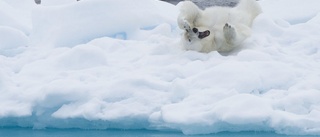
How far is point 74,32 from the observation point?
21.2 feet

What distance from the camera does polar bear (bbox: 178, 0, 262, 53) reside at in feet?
18.5

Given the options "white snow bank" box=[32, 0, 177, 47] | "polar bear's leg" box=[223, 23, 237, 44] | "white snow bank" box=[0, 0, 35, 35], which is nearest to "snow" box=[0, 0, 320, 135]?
"white snow bank" box=[32, 0, 177, 47]

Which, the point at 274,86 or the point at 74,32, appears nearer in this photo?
the point at 274,86

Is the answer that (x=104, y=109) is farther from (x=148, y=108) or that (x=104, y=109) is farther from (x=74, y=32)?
(x=74, y=32)

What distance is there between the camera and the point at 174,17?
A: 722 centimetres

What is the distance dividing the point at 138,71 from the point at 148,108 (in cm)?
71

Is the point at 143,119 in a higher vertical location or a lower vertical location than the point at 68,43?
lower

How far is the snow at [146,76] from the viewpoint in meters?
4.45

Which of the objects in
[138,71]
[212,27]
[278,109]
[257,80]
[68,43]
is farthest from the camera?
[68,43]

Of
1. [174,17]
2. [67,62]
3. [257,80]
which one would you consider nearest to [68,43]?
[67,62]

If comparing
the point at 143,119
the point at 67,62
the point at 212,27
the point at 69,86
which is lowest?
the point at 143,119

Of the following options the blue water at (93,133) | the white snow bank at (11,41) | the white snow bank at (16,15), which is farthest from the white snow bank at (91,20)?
the blue water at (93,133)

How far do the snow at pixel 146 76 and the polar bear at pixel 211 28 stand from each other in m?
0.10

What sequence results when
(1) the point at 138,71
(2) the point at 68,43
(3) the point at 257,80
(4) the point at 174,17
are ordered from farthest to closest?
(4) the point at 174,17
(2) the point at 68,43
(1) the point at 138,71
(3) the point at 257,80
